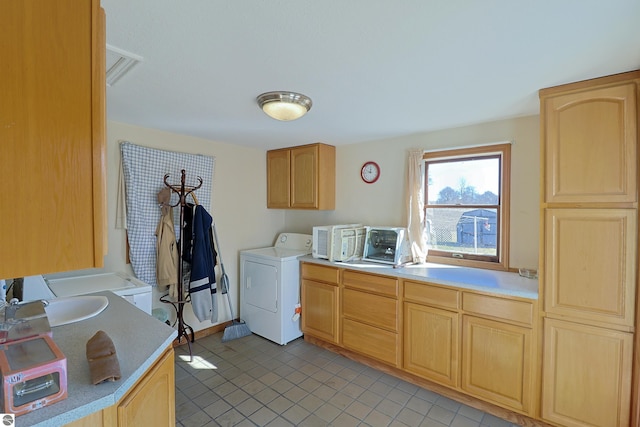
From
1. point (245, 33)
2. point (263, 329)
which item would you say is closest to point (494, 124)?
point (245, 33)

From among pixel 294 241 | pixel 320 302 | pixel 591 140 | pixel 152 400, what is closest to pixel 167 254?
pixel 294 241

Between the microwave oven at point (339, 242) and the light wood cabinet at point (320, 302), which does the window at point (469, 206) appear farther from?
the light wood cabinet at point (320, 302)

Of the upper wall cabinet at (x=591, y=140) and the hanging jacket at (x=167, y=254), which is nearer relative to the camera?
the upper wall cabinet at (x=591, y=140)

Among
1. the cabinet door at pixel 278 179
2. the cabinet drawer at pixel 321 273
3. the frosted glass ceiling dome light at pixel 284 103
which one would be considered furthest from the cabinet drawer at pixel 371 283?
the frosted glass ceiling dome light at pixel 284 103

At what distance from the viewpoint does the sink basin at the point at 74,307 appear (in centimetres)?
162

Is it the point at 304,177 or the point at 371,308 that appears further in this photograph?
the point at 304,177

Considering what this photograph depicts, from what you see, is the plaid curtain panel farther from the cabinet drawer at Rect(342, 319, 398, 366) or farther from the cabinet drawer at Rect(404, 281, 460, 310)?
the cabinet drawer at Rect(404, 281, 460, 310)

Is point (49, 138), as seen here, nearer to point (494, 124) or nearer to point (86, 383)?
point (86, 383)

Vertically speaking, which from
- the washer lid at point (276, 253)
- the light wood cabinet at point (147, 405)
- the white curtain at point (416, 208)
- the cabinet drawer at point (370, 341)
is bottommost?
the cabinet drawer at point (370, 341)

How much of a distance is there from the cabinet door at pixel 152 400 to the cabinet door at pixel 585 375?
7.06ft

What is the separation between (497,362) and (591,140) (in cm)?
153

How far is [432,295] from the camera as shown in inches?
92.6

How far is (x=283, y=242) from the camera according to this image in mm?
3840

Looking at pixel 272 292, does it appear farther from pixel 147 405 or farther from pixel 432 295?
pixel 147 405
